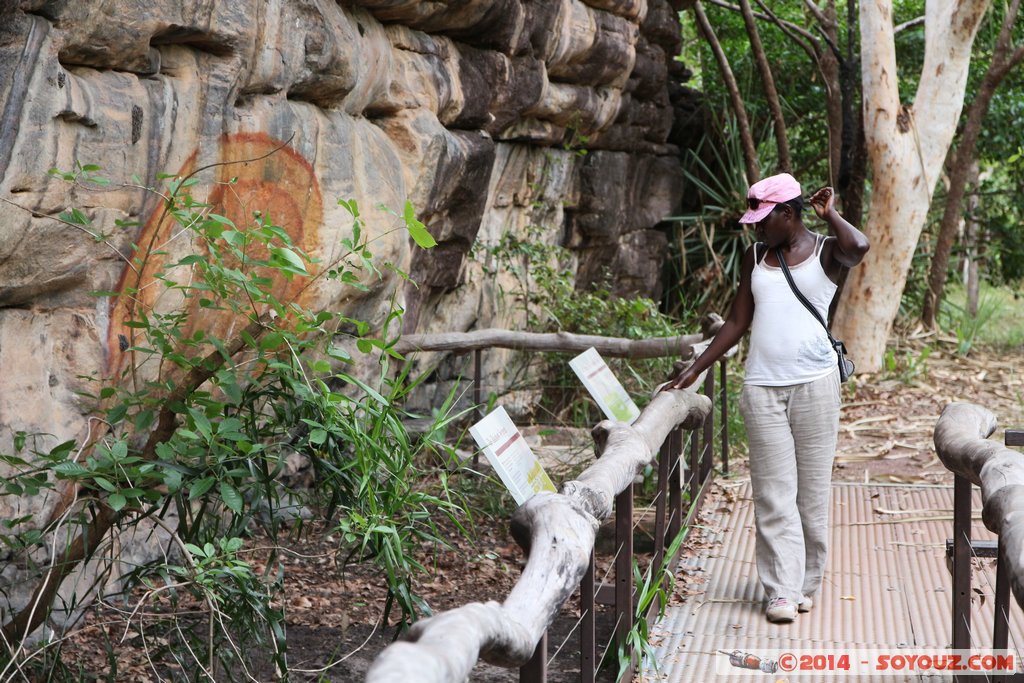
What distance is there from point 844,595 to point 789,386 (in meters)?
0.96

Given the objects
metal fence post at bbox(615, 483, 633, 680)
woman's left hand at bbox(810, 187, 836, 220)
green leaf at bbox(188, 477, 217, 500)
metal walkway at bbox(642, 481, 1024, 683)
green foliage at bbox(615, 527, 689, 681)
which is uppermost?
woman's left hand at bbox(810, 187, 836, 220)

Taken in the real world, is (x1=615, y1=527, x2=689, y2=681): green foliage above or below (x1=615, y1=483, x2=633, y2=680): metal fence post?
below

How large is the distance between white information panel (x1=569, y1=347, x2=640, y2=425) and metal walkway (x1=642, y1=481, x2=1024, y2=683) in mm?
731

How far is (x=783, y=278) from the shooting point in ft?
13.5

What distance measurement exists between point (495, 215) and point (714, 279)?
3.26m

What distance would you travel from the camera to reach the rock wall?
12.2 ft

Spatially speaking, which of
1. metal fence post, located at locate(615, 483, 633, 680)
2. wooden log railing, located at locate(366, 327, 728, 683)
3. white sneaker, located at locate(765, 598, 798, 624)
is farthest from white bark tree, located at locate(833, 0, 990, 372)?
metal fence post, located at locate(615, 483, 633, 680)

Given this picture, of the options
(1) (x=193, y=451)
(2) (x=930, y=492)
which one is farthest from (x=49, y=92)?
(2) (x=930, y=492)

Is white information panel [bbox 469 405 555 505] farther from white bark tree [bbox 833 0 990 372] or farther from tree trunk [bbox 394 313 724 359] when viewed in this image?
white bark tree [bbox 833 0 990 372]

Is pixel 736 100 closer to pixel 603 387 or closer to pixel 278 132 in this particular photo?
pixel 603 387

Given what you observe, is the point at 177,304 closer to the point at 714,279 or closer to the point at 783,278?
the point at 783,278

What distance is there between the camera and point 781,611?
411cm

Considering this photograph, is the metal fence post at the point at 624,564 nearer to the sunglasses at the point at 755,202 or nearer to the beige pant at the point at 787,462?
the beige pant at the point at 787,462

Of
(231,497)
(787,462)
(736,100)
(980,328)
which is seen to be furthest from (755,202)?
(980,328)
